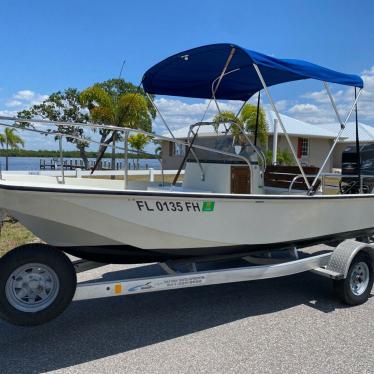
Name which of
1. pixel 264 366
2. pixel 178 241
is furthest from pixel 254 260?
pixel 264 366

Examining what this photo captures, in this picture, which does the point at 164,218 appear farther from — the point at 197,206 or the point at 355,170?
the point at 355,170

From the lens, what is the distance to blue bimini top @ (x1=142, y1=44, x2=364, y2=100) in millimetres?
4958

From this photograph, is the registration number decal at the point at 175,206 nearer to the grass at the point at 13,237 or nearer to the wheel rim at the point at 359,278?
the wheel rim at the point at 359,278

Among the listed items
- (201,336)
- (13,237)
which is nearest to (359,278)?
(201,336)

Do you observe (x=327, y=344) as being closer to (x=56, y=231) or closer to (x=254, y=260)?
(x=254, y=260)

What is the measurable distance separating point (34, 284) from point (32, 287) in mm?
27

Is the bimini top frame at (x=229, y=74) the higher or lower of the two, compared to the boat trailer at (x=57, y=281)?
higher

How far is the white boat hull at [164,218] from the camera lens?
351 centimetres

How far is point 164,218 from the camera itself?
3.96m

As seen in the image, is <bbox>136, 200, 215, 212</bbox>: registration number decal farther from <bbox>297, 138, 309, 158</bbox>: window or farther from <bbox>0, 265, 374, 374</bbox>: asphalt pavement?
<bbox>297, 138, 309, 158</bbox>: window

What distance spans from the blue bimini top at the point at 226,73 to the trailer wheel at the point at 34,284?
2799 mm

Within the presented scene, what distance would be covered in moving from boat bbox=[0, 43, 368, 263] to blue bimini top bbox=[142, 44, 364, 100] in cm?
1

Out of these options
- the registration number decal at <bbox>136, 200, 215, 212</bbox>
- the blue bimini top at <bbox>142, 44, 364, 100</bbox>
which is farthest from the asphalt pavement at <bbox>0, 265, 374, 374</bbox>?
the blue bimini top at <bbox>142, 44, 364, 100</bbox>

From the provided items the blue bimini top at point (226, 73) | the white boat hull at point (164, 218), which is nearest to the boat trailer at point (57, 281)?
the white boat hull at point (164, 218)
